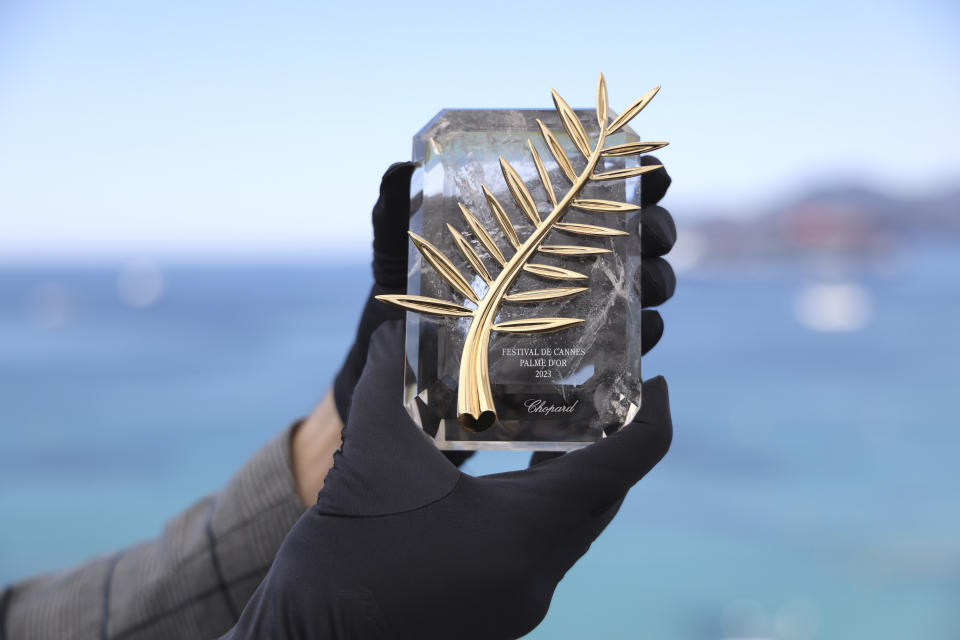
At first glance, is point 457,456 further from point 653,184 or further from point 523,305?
point 653,184

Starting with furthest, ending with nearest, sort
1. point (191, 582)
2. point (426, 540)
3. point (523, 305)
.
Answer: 1. point (191, 582)
2. point (523, 305)
3. point (426, 540)

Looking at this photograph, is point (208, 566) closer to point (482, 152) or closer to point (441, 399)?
point (441, 399)

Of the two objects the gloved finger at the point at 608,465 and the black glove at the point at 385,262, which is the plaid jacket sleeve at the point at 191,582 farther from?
the gloved finger at the point at 608,465

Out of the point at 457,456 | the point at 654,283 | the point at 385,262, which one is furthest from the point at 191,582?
the point at 654,283

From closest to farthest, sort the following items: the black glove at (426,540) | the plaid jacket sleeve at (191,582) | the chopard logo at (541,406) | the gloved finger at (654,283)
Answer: the black glove at (426,540) < the chopard logo at (541,406) < the gloved finger at (654,283) < the plaid jacket sleeve at (191,582)

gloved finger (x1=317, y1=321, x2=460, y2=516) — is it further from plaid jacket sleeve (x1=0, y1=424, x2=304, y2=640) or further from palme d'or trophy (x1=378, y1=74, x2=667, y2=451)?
plaid jacket sleeve (x1=0, y1=424, x2=304, y2=640)

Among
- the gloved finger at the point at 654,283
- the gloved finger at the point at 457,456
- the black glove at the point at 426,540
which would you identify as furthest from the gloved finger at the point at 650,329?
the gloved finger at the point at 457,456
